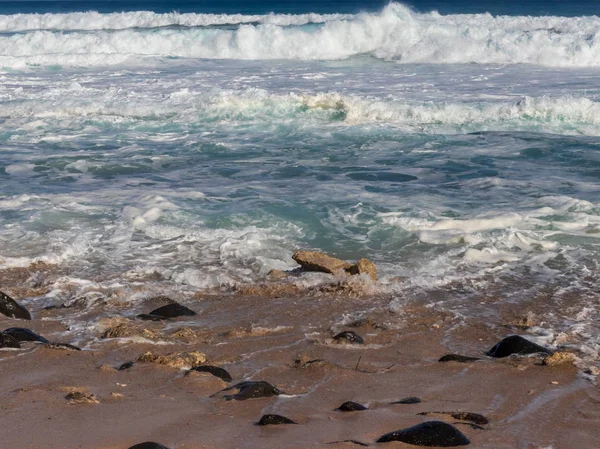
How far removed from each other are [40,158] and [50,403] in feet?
29.3

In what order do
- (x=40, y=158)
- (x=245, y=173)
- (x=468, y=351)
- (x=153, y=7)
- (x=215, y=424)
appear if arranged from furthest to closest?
1. (x=153, y=7)
2. (x=40, y=158)
3. (x=245, y=173)
4. (x=468, y=351)
5. (x=215, y=424)

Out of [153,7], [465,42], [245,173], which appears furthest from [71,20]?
[245,173]

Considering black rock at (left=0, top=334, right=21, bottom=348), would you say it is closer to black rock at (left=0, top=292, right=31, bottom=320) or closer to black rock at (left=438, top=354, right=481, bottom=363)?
black rock at (left=0, top=292, right=31, bottom=320)

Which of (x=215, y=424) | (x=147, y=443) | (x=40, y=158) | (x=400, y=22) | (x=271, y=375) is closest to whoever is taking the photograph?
(x=147, y=443)

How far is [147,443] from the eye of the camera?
12.3 feet

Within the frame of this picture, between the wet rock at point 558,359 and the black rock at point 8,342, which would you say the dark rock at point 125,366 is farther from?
the wet rock at point 558,359

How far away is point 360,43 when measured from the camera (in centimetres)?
2931

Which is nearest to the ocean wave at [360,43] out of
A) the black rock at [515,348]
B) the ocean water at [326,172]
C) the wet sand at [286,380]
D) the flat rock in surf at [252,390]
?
the ocean water at [326,172]

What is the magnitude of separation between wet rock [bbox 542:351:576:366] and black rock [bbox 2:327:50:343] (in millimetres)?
3416

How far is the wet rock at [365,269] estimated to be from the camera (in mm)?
7096

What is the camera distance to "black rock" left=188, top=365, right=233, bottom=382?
16.4ft

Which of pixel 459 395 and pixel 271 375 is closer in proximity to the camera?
pixel 459 395

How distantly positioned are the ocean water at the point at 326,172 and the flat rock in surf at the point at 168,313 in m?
0.61

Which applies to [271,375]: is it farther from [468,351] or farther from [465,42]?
[465,42]
